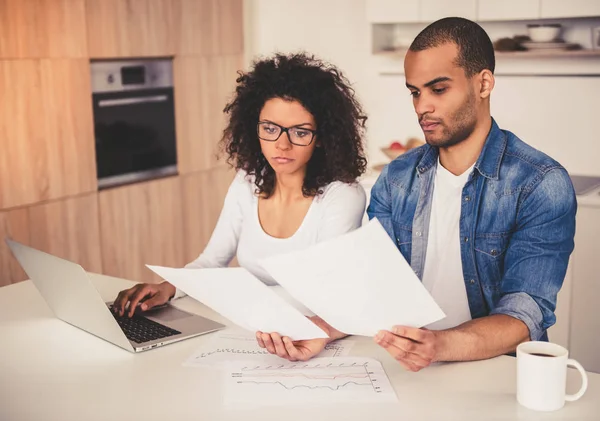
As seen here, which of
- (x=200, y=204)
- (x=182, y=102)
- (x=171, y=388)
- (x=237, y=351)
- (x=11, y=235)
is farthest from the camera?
(x=200, y=204)

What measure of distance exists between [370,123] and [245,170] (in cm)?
224

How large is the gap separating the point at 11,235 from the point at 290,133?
1655 mm

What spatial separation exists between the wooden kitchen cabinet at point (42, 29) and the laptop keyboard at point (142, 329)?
1.79 m

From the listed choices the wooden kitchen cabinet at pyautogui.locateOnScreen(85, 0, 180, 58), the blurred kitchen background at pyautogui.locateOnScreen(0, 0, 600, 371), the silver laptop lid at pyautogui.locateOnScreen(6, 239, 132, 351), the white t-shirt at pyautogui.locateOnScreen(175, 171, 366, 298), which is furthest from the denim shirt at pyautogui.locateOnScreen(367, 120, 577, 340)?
the wooden kitchen cabinet at pyautogui.locateOnScreen(85, 0, 180, 58)

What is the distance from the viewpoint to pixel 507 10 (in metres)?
3.52

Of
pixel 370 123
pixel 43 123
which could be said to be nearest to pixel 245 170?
pixel 43 123

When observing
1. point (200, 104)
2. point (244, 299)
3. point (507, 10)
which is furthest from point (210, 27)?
point (244, 299)

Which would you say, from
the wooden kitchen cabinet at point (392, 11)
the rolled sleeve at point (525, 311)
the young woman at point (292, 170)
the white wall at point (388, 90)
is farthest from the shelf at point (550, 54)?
the rolled sleeve at point (525, 311)

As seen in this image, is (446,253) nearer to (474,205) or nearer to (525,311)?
(474,205)

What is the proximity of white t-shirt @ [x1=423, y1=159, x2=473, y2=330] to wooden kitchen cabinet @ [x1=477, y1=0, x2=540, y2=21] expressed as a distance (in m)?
2.01

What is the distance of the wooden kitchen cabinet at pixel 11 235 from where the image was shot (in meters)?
3.04

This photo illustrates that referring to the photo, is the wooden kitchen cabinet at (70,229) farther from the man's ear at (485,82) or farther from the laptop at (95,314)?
the man's ear at (485,82)

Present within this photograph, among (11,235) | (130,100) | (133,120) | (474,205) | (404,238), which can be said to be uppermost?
(130,100)

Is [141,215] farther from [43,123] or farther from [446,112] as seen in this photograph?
[446,112]
